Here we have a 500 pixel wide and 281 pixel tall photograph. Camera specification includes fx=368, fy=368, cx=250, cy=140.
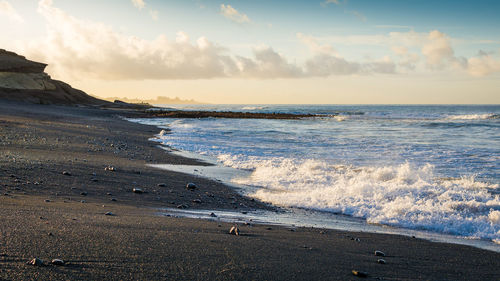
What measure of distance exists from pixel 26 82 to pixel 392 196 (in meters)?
63.8

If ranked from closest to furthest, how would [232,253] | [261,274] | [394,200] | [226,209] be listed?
1. [261,274]
2. [232,253]
3. [226,209]
4. [394,200]

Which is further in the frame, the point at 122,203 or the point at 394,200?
the point at 394,200

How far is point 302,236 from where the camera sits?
17.6 feet

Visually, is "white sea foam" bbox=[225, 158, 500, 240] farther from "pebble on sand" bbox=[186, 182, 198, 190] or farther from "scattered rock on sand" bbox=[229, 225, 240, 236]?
"scattered rock on sand" bbox=[229, 225, 240, 236]

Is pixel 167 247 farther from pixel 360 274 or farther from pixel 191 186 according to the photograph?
pixel 191 186

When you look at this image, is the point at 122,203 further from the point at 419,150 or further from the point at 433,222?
the point at 419,150

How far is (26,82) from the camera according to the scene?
5812 cm

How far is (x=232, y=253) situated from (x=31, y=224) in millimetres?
2351

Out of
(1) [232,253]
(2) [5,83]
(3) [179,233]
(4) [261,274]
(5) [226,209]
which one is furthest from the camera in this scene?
(2) [5,83]

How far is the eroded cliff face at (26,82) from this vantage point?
5215 cm

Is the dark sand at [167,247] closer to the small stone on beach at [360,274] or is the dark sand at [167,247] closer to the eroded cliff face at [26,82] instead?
the small stone on beach at [360,274]

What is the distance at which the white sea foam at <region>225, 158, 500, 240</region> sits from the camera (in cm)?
676

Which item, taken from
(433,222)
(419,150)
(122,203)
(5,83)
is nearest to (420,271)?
(433,222)

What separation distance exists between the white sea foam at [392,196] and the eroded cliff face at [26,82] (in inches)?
2001
